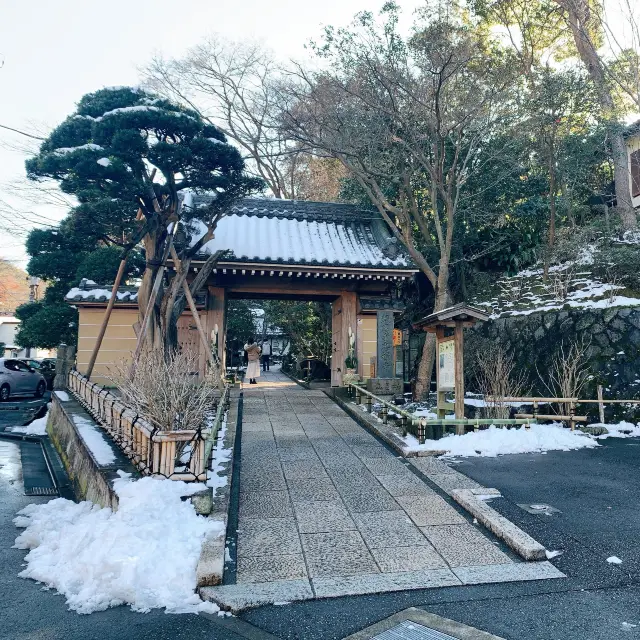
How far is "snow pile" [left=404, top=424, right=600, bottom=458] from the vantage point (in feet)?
24.8

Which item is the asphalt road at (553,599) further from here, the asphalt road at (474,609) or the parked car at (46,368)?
the parked car at (46,368)

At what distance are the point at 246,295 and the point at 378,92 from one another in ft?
22.3

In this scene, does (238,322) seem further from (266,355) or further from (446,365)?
(446,365)

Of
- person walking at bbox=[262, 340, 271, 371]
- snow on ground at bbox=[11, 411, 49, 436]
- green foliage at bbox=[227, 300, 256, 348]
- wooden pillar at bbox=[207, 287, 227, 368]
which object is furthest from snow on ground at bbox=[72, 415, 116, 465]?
person walking at bbox=[262, 340, 271, 371]

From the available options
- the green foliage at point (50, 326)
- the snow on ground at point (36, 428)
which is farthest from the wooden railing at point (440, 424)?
the green foliage at point (50, 326)

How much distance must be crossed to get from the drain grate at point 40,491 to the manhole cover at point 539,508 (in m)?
6.29

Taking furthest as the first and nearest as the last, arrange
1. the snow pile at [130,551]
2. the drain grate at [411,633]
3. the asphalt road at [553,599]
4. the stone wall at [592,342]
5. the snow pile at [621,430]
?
the stone wall at [592,342] < the snow pile at [621,430] < the snow pile at [130,551] < the asphalt road at [553,599] < the drain grate at [411,633]

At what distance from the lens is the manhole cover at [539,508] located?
5043 mm

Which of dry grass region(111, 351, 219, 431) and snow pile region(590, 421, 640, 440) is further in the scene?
snow pile region(590, 421, 640, 440)

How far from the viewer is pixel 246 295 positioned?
15.2 metres

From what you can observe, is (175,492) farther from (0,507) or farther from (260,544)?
(0,507)

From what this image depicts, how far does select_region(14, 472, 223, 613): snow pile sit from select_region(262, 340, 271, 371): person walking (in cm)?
2556

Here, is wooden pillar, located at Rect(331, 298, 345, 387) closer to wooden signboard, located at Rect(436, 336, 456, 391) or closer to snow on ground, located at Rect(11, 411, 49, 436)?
wooden signboard, located at Rect(436, 336, 456, 391)

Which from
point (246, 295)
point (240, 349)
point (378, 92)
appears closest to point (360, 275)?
point (246, 295)
